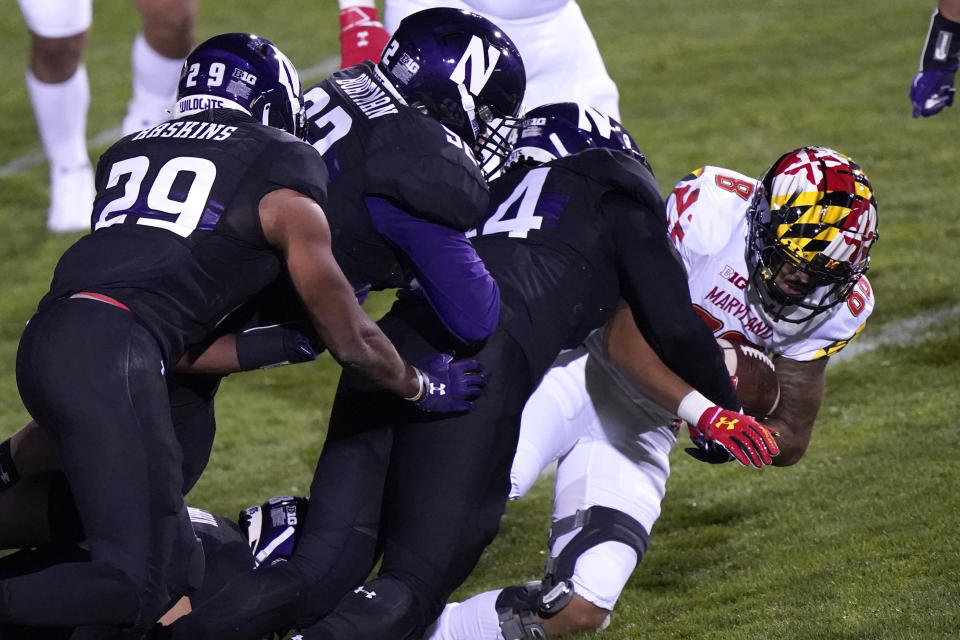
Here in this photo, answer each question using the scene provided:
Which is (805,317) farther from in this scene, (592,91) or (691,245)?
(592,91)

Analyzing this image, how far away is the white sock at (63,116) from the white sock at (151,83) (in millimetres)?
319

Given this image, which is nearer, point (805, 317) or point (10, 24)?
point (805, 317)

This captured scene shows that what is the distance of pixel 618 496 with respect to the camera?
3646 mm

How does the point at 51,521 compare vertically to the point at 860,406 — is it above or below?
above

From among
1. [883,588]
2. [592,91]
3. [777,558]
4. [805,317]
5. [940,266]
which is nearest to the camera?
[883,588]

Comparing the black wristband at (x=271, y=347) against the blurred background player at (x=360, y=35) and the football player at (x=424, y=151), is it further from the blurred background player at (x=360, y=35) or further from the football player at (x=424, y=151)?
the blurred background player at (x=360, y=35)

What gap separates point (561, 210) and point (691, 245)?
1.94 feet

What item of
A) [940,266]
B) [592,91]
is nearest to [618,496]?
[592,91]

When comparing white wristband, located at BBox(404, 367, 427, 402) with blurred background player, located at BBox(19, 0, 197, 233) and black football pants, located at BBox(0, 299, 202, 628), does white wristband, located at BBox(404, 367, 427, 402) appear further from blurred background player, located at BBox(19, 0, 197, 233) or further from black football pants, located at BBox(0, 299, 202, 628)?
blurred background player, located at BBox(19, 0, 197, 233)

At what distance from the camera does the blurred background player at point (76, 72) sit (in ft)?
21.4

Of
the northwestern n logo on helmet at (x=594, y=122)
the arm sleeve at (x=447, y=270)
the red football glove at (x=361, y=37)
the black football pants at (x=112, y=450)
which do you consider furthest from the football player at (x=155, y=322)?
the red football glove at (x=361, y=37)

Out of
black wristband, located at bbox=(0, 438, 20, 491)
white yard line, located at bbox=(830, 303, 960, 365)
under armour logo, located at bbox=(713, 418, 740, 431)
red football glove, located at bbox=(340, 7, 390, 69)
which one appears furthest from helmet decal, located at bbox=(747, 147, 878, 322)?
white yard line, located at bbox=(830, 303, 960, 365)

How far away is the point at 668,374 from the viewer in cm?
344

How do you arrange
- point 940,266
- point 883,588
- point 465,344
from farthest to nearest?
point 940,266 → point 883,588 → point 465,344
